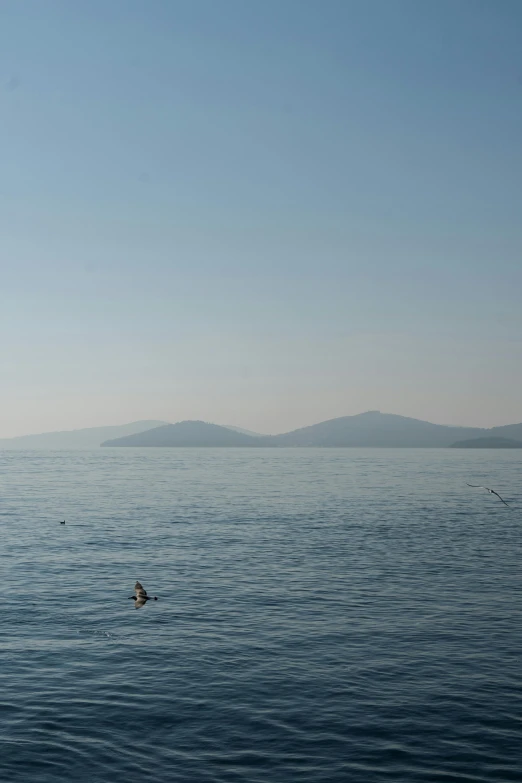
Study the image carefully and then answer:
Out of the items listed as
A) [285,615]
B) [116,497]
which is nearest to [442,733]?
[285,615]

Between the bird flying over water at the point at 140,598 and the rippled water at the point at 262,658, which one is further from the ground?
the bird flying over water at the point at 140,598

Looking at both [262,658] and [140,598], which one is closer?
[262,658]

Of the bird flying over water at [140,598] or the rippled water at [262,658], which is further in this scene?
the bird flying over water at [140,598]

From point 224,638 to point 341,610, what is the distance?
8.33 meters

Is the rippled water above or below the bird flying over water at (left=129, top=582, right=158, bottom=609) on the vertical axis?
below

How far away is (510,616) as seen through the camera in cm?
3775

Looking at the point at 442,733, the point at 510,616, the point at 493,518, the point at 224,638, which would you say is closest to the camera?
the point at 442,733

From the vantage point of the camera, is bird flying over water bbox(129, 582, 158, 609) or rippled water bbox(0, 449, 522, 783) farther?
bird flying over water bbox(129, 582, 158, 609)

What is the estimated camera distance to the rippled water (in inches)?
848

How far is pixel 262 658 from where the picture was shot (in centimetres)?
3072

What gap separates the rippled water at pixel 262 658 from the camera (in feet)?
70.6

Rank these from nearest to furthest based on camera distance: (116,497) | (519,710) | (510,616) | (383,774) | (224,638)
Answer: (383,774)
(519,710)
(224,638)
(510,616)
(116,497)

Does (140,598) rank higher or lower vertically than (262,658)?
higher

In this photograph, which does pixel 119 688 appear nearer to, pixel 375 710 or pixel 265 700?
pixel 265 700
